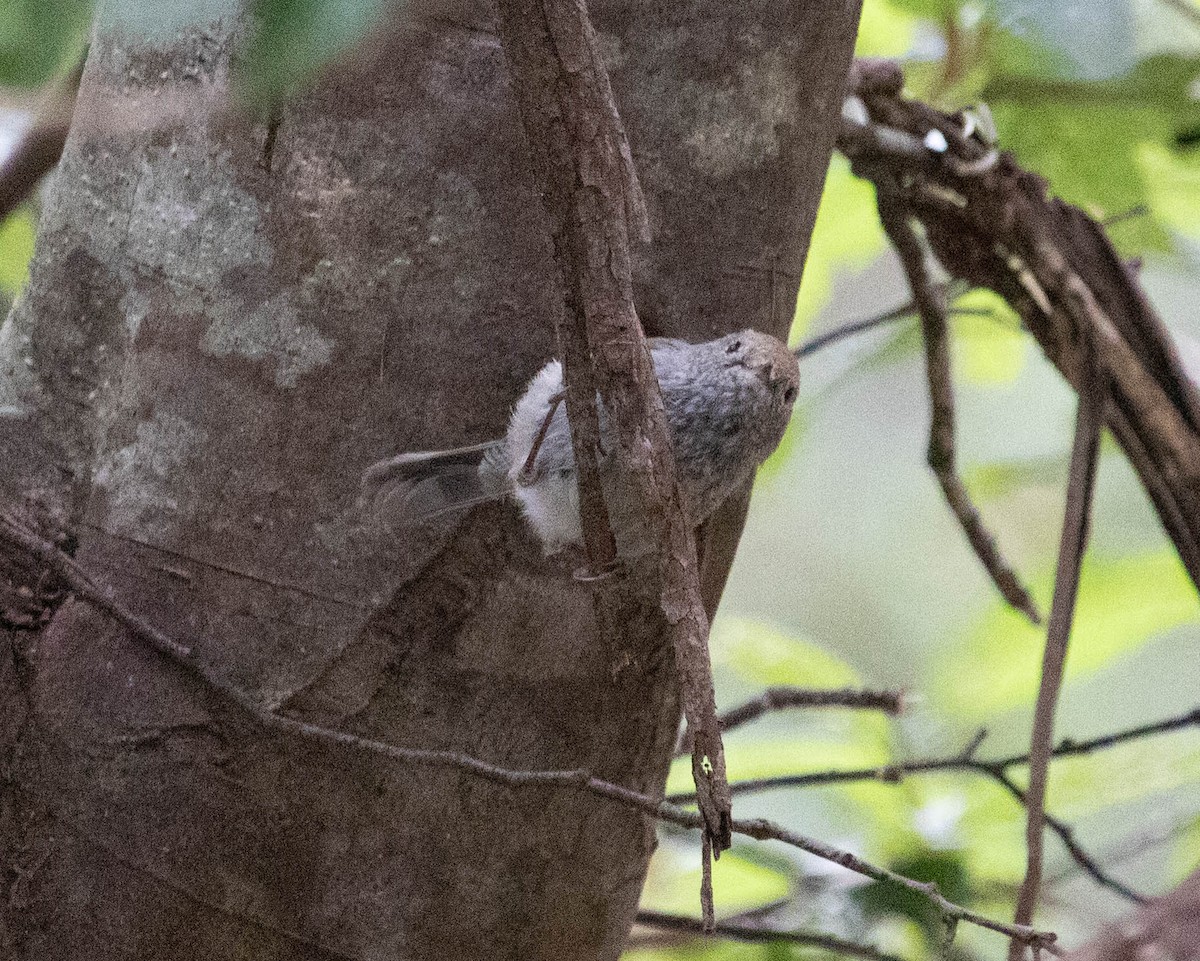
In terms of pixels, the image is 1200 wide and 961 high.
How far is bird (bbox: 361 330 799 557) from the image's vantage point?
0.90 m

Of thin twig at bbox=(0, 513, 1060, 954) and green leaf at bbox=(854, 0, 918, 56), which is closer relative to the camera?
thin twig at bbox=(0, 513, 1060, 954)

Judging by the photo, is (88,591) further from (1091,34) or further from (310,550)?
(1091,34)

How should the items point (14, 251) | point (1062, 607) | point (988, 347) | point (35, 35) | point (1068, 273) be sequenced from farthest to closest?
point (14, 251)
point (988, 347)
point (1068, 273)
point (1062, 607)
point (35, 35)

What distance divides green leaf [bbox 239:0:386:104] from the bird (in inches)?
19.3

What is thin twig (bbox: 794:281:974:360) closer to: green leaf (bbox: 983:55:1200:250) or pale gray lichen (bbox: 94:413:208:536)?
green leaf (bbox: 983:55:1200:250)

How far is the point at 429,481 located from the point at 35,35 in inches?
22.3

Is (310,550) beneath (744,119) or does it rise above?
beneath

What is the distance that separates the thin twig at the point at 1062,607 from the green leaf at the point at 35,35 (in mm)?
1018

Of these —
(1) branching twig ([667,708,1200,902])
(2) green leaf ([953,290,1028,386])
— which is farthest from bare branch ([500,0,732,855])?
(2) green leaf ([953,290,1028,386])

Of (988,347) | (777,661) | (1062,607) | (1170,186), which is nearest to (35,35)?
(1062,607)

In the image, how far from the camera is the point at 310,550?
0.91 m

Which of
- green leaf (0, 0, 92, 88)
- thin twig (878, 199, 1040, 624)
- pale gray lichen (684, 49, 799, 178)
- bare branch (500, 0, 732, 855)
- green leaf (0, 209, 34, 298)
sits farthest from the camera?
green leaf (0, 209, 34, 298)

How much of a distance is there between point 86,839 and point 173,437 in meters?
0.29

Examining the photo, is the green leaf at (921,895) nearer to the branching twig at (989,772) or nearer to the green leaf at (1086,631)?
the branching twig at (989,772)
